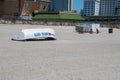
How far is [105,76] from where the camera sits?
32.2 ft

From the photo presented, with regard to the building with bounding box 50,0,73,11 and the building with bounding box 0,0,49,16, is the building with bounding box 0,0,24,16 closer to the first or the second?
the building with bounding box 0,0,49,16

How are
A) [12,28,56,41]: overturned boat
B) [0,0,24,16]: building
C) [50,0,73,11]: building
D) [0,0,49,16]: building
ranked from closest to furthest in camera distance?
[12,28,56,41]: overturned boat, [0,0,24,16]: building, [0,0,49,16]: building, [50,0,73,11]: building

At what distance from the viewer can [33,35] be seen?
27.1 metres

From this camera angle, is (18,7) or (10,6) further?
(18,7)

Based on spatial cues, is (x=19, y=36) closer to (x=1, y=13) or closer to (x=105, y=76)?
(x=105, y=76)

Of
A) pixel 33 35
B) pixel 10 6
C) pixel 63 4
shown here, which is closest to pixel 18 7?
pixel 10 6

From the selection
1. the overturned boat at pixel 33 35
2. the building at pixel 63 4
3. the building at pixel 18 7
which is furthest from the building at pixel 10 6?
the overturned boat at pixel 33 35

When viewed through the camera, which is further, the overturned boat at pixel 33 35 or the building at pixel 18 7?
the building at pixel 18 7

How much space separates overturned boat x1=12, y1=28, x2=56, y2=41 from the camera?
87.2ft

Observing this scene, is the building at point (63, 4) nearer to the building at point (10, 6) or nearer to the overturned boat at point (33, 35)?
the building at point (10, 6)

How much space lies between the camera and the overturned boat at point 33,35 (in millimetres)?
26578

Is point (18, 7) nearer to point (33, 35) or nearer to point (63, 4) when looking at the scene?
point (63, 4)

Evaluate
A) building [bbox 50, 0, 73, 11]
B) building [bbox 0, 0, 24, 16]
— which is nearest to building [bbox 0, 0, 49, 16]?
building [bbox 0, 0, 24, 16]

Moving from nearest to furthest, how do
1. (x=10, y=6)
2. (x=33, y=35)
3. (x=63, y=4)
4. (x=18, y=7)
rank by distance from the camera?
(x=33, y=35) → (x=10, y=6) → (x=18, y=7) → (x=63, y=4)
